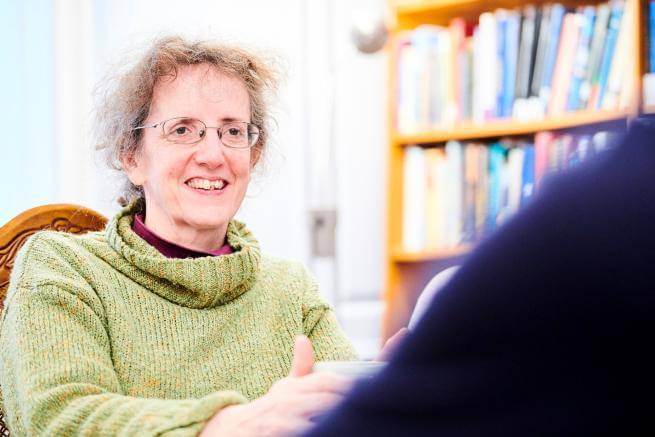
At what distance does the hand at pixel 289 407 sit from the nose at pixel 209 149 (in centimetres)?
68

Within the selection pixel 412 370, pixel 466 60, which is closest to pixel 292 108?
pixel 466 60

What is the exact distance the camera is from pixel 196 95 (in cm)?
147

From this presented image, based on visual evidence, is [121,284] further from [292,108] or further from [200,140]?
[292,108]

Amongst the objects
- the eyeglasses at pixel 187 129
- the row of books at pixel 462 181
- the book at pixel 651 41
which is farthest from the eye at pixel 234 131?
the book at pixel 651 41

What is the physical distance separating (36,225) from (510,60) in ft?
4.87

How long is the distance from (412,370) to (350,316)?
2.65 meters

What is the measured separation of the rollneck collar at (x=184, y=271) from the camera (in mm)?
1368

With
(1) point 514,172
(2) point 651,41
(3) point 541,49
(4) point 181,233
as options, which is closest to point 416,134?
(1) point 514,172

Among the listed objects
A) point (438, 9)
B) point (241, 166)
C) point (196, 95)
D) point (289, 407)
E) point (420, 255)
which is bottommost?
point (420, 255)

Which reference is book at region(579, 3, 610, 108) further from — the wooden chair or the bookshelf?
the wooden chair

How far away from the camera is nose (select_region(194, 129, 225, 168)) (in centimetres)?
148

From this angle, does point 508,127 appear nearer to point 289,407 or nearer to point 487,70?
point 487,70

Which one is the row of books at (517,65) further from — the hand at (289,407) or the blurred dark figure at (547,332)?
the blurred dark figure at (547,332)

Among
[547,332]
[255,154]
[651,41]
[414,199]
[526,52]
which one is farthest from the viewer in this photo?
[414,199]
